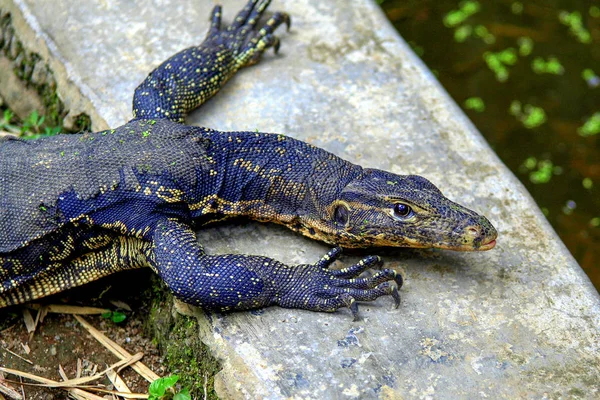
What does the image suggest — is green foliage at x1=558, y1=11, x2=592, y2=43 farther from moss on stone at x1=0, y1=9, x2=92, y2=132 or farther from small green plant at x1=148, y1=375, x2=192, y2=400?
small green plant at x1=148, y1=375, x2=192, y2=400

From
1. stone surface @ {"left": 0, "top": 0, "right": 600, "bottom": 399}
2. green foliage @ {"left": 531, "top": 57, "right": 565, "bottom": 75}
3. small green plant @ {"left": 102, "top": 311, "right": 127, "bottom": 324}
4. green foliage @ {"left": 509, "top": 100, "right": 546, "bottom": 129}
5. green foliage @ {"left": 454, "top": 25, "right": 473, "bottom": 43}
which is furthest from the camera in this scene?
green foliage @ {"left": 454, "top": 25, "right": 473, "bottom": 43}

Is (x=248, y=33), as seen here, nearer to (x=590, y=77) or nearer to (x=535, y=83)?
(x=535, y=83)

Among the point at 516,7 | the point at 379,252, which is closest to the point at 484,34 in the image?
the point at 516,7

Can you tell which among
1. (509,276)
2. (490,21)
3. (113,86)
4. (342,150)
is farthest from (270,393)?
(490,21)

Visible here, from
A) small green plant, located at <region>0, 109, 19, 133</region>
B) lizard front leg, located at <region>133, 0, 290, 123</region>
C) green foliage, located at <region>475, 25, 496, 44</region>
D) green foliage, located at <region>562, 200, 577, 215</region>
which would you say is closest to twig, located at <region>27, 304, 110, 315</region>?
lizard front leg, located at <region>133, 0, 290, 123</region>

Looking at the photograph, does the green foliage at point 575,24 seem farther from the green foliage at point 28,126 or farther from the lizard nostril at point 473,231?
the green foliage at point 28,126
